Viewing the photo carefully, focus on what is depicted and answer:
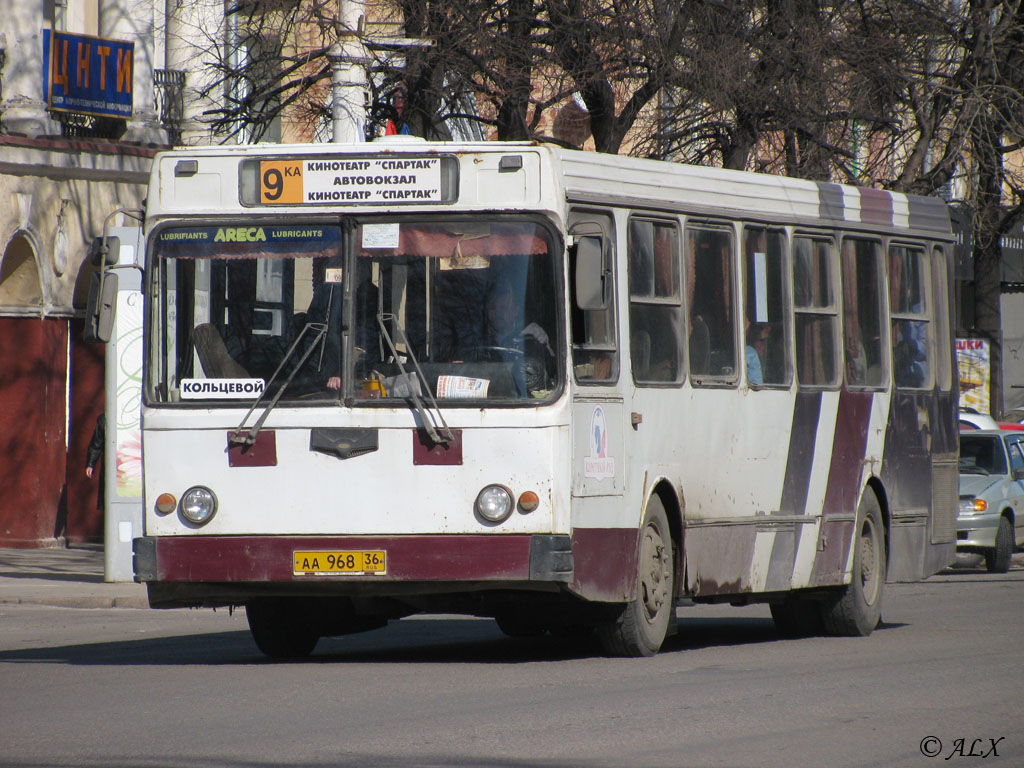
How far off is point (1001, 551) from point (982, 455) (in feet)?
5.82

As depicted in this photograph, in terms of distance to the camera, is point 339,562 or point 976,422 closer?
point 339,562

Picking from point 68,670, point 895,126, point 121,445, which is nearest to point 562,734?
point 68,670

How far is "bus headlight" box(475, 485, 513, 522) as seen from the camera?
411 inches

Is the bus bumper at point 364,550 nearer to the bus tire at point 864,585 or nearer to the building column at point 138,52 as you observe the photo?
the bus tire at point 864,585

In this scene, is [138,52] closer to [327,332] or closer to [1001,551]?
[1001,551]

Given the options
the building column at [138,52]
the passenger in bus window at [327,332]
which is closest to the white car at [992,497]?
the building column at [138,52]

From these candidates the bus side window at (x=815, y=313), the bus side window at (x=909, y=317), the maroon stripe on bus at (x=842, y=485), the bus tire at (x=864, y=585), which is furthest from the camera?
the bus side window at (x=909, y=317)

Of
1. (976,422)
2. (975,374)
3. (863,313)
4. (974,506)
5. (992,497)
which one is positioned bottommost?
(974,506)

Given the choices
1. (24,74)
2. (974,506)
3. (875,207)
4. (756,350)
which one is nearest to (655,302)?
(756,350)

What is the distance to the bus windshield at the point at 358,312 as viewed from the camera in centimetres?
1048

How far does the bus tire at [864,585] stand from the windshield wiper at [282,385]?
491 cm

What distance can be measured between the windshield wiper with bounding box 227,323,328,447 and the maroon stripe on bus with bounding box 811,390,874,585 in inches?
170

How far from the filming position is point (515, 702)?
916 centimetres

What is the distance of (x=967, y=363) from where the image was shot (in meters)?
35.1
